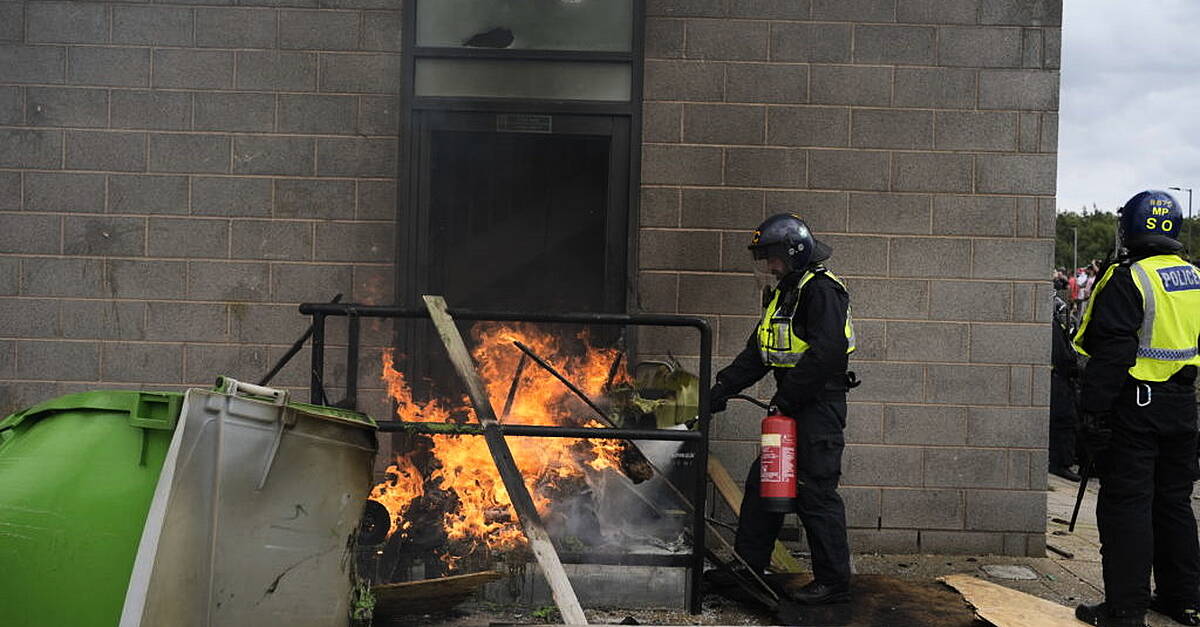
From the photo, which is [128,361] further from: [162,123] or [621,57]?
[621,57]

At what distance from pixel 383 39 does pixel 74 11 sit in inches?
79.1

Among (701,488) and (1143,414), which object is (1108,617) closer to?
(1143,414)

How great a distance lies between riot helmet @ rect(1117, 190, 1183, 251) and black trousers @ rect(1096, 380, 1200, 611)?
725 millimetres

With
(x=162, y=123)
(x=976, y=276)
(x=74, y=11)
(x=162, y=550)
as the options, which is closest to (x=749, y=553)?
(x=976, y=276)

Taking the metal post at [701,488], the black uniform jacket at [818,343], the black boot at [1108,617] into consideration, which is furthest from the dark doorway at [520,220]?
the black boot at [1108,617]

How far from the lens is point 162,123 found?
6.34 m

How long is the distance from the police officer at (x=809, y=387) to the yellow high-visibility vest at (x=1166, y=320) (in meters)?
1.43

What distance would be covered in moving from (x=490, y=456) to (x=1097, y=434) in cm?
317

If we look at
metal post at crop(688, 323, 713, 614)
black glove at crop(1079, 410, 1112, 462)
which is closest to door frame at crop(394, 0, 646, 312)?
metal post at crop(688, 323, 713, 614)

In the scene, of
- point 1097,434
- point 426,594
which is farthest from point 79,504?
point 1097,434

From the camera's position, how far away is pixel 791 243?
5137mm

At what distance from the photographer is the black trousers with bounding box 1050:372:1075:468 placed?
9.41 m

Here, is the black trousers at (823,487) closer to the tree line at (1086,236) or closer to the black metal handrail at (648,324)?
the black metal handrail at (648,324)

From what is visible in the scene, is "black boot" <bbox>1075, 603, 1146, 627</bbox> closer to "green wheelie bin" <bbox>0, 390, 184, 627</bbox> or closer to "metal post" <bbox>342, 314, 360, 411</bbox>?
"metal post" <bbox>342, 314, 360, 411</bbox>
